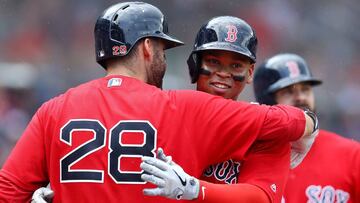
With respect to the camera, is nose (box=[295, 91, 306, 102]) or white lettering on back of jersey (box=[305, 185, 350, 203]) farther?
nose (box=[295, 91, 306, 102])

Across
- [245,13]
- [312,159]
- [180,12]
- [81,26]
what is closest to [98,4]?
[81,26]

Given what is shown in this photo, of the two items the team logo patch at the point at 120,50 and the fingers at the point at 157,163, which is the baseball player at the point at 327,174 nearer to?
the team logo patch at the point at 120,50

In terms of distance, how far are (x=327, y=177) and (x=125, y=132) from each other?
188cm

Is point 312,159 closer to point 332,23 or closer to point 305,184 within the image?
point 305,184

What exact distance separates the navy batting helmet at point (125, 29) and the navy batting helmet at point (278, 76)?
235 cm

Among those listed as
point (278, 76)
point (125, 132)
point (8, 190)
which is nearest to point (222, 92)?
point (125, 132)

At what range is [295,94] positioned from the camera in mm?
6184

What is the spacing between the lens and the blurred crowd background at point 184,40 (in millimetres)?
11438

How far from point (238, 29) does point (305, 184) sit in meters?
1.30

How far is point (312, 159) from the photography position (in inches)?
205

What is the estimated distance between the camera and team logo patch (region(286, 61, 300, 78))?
6.35 m

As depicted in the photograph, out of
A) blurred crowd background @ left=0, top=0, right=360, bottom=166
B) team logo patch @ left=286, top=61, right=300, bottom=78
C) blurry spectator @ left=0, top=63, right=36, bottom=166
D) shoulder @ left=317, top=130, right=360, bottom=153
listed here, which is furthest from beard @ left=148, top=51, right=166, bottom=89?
blurred crowd background @ left=0, top=0, right=360, bottom=166

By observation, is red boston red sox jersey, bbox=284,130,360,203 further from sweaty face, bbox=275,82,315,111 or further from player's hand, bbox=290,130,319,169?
sweaty face, bbox=275,82,315,111

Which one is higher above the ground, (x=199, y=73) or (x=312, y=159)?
(x=199, y=73)
